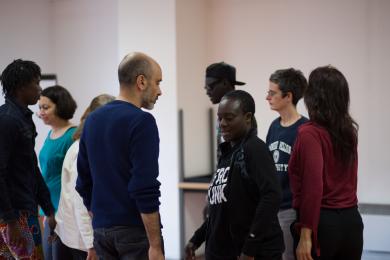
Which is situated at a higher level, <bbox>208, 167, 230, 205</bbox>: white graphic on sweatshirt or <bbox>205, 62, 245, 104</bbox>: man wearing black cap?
<bbox>205, 62, 245, 104</bbox>: man wearing black cap

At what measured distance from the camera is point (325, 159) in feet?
7.58

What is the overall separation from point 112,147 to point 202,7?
3296 millimetres

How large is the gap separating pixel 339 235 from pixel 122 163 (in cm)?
94

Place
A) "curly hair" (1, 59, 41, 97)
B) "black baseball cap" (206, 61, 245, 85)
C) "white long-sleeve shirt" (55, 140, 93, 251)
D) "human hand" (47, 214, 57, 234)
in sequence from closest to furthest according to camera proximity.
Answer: "curly hair" (1, 59, 41, 97) < "white long-sleeve shirt" (55, 140, 93, 251) < "human hand" (47, 214, 57, 234) < "black baseball cap" (206, 61, 245, 85)

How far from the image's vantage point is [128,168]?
85.0 inches

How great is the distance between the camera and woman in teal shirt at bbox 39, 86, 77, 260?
3.29m

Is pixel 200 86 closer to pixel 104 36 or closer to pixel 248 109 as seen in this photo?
pixel 104 36

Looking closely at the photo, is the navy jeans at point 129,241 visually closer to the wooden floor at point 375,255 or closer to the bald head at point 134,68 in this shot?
the bald head at point 134,68

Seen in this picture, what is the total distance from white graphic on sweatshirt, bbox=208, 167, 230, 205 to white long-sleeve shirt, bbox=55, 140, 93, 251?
877mm

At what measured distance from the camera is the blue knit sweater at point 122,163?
2.10 meters

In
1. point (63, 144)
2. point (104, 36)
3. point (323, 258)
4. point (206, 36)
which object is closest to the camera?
point (323, 258)

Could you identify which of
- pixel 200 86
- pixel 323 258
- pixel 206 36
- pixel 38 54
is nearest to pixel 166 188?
pixel 200 86

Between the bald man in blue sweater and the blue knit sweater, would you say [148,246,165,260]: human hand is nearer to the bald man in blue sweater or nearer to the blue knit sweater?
the bald man in blue sweater

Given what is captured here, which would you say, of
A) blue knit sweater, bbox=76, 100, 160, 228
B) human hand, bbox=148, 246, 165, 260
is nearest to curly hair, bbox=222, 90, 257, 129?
blue knit sweater, bbox=76, 100, 160, 228
